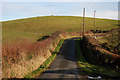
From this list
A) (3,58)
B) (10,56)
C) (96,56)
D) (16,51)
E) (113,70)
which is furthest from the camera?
(96,56)

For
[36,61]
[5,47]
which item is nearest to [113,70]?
[36,61]

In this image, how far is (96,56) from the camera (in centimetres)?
1995

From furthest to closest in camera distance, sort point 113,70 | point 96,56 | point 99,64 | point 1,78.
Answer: point 96,56, point 99,64, point 113,70, point 1,78

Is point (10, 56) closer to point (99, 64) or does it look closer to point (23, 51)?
point (23, 51)

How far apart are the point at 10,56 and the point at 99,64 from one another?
408 inches

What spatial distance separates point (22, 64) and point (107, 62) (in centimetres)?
884

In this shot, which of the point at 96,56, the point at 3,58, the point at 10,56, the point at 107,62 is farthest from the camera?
the point at 96,56

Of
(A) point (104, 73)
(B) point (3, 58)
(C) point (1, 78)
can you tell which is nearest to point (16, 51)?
(B) point (3, 58)

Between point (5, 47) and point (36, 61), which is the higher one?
point (5, 47)

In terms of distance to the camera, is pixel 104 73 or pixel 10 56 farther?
pixel 104 73

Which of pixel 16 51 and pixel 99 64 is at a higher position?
pixel 16 51

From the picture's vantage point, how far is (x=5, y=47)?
13016mm

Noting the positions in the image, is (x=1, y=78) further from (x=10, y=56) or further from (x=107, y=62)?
(x=107, y=62)

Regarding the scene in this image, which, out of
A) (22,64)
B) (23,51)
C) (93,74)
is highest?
(23,51)
